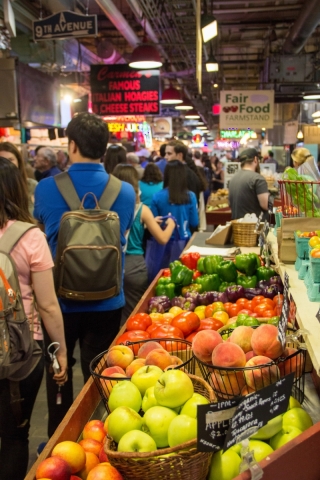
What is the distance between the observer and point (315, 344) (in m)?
1.81

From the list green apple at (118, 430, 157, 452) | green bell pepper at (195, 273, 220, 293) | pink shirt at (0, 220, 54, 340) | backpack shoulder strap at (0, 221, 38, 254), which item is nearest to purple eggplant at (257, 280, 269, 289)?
green bell pepper at (195, 273, 220, 293)

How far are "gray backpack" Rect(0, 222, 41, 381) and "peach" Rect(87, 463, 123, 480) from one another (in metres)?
0.72

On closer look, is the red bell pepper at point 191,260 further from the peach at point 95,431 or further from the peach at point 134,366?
the peach at point 95,431

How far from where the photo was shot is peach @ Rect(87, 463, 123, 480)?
5.18 feet

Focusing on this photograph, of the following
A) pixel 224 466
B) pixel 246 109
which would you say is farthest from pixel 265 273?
pixel 246 109

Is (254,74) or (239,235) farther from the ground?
(254,74)

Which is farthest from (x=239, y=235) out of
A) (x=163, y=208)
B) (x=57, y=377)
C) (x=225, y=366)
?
(x=225, y=366)

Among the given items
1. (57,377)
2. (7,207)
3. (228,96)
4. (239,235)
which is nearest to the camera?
(7,207)

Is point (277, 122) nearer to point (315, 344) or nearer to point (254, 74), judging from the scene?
point (254, 74)

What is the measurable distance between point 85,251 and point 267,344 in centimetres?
130

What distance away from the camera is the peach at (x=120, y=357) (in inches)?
87.7

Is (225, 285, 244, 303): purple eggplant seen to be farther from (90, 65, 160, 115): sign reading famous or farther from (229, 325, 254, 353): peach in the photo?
(90, 65, 160, 115): sign reading famous

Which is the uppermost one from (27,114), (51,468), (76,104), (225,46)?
(225,46)

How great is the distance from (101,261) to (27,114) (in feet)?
16.1
